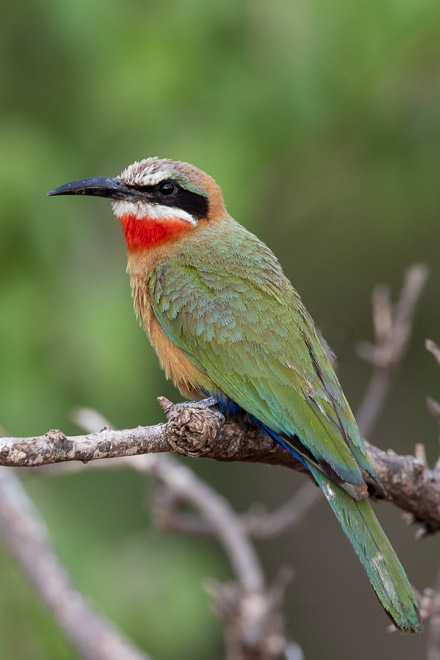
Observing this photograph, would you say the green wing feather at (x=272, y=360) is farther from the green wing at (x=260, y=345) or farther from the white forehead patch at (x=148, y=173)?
the white forehead patch at (x=148, y=173)

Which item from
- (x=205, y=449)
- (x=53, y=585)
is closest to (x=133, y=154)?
(x=53, y=585)

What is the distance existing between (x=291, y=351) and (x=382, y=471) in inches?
17.1

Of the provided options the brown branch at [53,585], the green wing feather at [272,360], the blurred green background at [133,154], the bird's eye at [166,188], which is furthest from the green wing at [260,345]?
the brown branch at [53,585]

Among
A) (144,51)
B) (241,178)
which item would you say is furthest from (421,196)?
(144,51)

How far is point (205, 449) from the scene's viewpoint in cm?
257

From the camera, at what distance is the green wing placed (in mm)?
2787

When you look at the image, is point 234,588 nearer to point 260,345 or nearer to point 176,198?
point 260,345

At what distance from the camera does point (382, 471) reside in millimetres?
2912

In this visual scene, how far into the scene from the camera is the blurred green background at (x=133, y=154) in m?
3.90

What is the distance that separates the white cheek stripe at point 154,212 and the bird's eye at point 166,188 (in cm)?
6

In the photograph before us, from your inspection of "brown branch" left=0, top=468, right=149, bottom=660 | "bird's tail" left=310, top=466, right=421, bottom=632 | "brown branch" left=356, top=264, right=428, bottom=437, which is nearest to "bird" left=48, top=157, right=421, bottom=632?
"bird's tail" left=310, top=466, right=421, bottom=632

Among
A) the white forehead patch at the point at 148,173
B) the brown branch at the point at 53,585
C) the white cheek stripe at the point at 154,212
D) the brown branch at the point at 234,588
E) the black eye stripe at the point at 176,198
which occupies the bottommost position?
the brown branch at the point at 53,585

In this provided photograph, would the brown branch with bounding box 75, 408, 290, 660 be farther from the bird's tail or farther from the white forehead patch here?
the white forehead patch

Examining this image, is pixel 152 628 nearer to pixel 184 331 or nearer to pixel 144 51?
pixel 184 331
